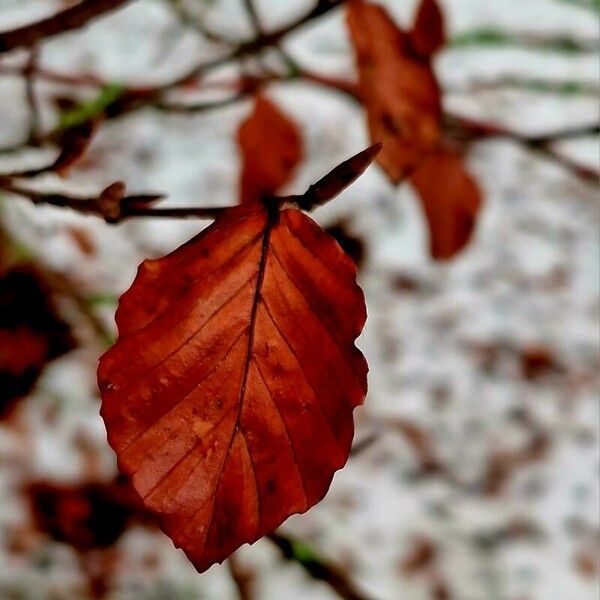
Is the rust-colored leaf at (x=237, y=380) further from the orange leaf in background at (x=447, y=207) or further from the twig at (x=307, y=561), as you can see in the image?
the orange leaf in background at (x=447, y=207)

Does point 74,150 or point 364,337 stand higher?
point 74,150

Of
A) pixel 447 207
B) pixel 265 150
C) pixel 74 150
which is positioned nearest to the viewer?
pixel 74 150

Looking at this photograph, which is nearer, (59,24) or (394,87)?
(59,24)

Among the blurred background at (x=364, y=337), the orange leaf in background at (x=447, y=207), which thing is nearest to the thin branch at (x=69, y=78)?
the blurred background at (x=364, y=337)

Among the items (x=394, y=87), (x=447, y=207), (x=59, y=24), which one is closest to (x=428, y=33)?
(x=394, y=87)

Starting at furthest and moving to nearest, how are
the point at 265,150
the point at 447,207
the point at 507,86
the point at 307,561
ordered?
the point at 507,86, the point at 265,150, the point at 447,207, the point at 307,561

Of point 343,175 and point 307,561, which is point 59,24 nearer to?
point 343,175

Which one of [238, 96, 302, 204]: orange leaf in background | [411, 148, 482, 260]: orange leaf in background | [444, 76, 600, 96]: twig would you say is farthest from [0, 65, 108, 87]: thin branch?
[444, 76, 600, 96]: twig
